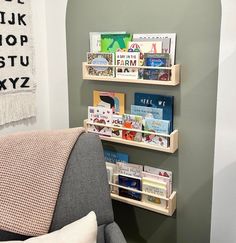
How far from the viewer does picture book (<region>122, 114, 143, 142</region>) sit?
1530mm

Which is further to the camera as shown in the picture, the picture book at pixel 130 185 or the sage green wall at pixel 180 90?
the picture book at pixel 130 185

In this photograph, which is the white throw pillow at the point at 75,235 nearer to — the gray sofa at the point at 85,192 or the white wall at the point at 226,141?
the gray sofa at the point at 85,192

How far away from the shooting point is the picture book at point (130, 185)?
162cm

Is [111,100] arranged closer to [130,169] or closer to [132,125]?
[132,125]

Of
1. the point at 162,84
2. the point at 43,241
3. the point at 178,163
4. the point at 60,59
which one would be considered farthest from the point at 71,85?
the point at 43,241

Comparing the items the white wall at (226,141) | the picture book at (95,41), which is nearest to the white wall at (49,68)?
the picture book at (95,41)

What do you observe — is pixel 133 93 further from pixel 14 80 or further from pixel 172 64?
pixel 14 80

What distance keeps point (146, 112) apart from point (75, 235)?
72 cm

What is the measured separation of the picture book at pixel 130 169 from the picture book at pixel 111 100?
Result: 0.98 ft

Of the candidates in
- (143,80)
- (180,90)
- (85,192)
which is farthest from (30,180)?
(180,90)

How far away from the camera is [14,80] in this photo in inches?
64.9

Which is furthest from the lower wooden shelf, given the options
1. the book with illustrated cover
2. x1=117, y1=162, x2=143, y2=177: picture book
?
x1=117, y1=162, x2=143, y2=177: picture book

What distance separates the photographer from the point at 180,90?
1.46 m

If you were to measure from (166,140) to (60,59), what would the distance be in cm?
83
